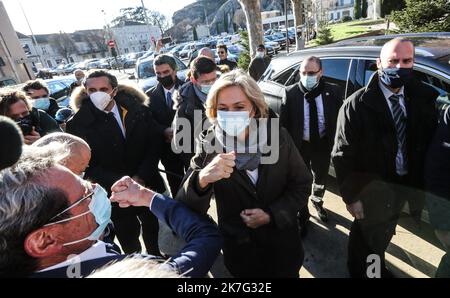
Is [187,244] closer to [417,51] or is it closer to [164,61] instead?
[417,51]

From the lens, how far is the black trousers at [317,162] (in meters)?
3.28

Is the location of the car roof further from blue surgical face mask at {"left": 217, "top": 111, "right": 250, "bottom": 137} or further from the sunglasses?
the sunglasses

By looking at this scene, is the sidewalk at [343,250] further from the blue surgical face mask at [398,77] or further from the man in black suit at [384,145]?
the blue surgical face mask at [398,77]

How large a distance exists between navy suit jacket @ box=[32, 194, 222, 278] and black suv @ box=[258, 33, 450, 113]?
2.26 metres

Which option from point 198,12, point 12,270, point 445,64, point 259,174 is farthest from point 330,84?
point 198,12

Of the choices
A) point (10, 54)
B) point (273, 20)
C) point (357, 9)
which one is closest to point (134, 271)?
point (10, 54)

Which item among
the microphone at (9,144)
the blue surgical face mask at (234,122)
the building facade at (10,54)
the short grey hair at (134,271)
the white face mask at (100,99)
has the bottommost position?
the short grey hair at (134,271)

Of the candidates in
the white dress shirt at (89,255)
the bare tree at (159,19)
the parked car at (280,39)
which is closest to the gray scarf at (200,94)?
the white dress shirt at (89,255)

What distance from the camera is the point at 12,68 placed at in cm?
3014

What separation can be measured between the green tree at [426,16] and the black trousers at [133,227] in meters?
8.30

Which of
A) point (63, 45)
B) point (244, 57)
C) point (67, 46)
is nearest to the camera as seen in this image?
point (244, 57)

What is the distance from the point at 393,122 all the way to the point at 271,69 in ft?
8.92

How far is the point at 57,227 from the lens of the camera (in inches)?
42.9

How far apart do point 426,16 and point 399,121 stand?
7.86m
